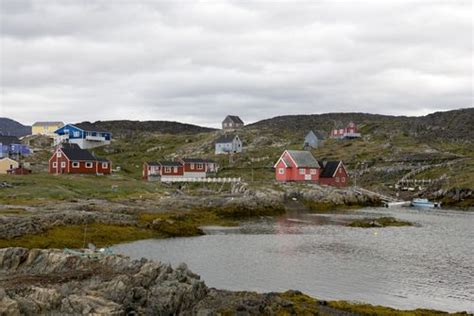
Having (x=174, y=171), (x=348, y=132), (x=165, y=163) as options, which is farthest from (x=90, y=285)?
(x=348, y=132)

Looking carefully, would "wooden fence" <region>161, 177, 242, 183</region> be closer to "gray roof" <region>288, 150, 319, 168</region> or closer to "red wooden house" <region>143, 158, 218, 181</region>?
"red wooden house" <region>143, 158, 218, 181</region>

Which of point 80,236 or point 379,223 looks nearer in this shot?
point 80,236

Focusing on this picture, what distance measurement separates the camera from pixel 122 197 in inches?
3201

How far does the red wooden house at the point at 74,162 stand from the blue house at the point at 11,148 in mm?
25603

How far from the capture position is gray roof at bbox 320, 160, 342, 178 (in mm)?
114544

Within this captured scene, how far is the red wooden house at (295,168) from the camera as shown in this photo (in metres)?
111

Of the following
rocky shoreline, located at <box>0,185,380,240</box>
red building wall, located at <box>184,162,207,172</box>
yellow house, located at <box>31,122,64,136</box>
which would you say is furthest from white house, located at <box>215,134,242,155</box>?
rocky shoreline, located at <box>0,185,380,240</box>

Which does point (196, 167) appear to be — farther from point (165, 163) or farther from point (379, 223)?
point (379, 223)

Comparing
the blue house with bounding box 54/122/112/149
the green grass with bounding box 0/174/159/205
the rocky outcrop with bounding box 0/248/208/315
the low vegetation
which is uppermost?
the blue house with bounding box 54/122/112/149

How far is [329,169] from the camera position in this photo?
116 metres

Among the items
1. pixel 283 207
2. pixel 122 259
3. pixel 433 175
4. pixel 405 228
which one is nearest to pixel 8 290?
pixel 122 259

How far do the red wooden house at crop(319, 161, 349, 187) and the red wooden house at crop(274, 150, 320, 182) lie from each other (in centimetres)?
275

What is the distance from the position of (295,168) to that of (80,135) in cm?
6560

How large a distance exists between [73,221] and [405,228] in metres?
38.5
